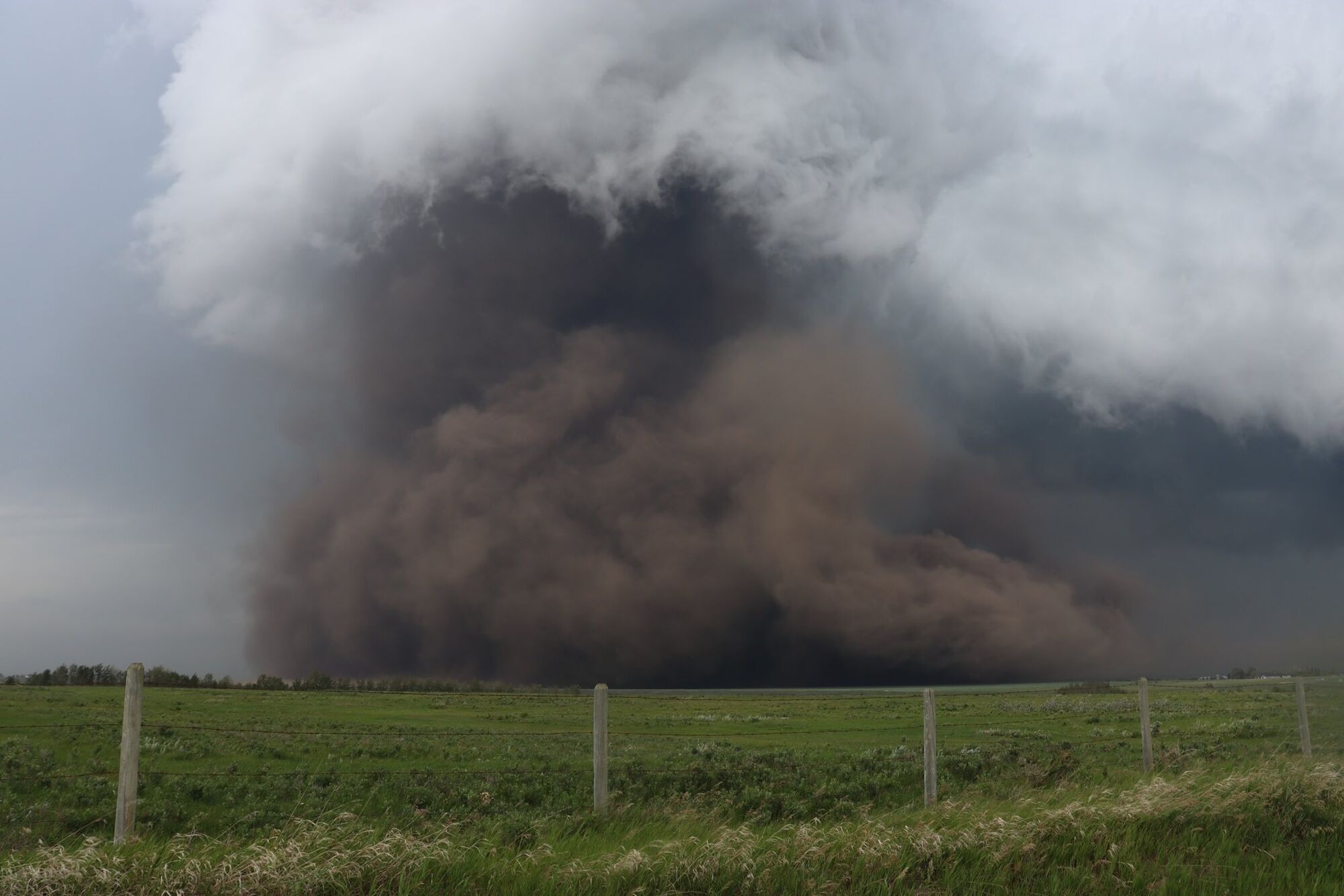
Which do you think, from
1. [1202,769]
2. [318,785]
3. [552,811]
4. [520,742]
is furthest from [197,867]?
[1202,769]

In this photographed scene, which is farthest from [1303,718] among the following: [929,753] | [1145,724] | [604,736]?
[604,736]

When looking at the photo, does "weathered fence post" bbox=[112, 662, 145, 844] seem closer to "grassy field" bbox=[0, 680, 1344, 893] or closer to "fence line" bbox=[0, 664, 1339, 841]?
"fence line" bbox=[0, 664, 1339, 841]

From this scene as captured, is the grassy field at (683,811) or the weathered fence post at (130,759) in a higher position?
the weathered fence post at (130,759)

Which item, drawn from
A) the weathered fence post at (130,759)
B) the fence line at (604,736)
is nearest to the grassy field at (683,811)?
the fence line at (604,736)

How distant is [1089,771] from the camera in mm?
18344

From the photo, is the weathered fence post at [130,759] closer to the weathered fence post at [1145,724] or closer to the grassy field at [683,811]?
the grassy field at [683,811]

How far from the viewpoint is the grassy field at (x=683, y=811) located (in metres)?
8.10

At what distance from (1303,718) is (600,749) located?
70.3ft

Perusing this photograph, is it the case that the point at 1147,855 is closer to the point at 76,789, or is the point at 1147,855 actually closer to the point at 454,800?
the point at 454,800

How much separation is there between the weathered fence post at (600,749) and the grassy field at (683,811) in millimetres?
244

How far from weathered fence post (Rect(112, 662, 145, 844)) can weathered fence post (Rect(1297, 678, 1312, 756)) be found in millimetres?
26402

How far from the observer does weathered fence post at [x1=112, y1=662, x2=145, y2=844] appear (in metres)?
10.0

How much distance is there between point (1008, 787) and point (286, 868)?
1345cm

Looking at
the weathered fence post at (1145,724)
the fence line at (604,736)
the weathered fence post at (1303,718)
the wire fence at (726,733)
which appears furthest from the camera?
the weathered fence post at (1303,718)
